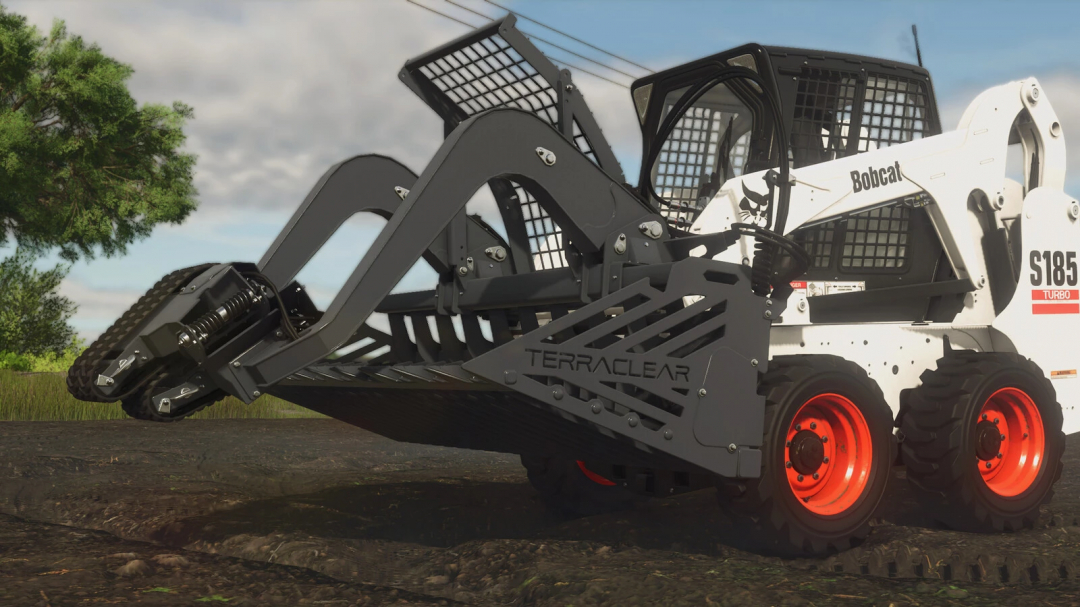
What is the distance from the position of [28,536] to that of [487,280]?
114 inches

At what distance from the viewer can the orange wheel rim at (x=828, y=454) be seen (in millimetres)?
5312

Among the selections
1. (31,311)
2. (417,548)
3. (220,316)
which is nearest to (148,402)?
(220,316)

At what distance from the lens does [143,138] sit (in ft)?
89.1

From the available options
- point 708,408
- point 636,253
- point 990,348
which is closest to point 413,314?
point 636,253

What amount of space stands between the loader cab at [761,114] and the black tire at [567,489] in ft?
5.75

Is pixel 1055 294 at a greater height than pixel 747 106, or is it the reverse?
pixel 747 106

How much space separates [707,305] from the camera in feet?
16.4

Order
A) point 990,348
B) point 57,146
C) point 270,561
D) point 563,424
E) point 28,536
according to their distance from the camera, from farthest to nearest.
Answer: point 57,146 → point 990,348 → point 28,536 → point 270,561 → point 563,424

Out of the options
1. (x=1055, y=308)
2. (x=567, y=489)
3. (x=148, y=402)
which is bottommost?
(x=567, y=489)

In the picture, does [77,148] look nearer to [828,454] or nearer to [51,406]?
[51,406]

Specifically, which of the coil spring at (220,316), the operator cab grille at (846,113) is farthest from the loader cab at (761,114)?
the coil spring at (220,316)

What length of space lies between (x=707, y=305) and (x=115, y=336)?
2706 mm

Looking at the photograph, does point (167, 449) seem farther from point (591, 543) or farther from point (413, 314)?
point (591, 543)

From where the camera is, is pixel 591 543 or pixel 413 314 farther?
pixel 413 314
